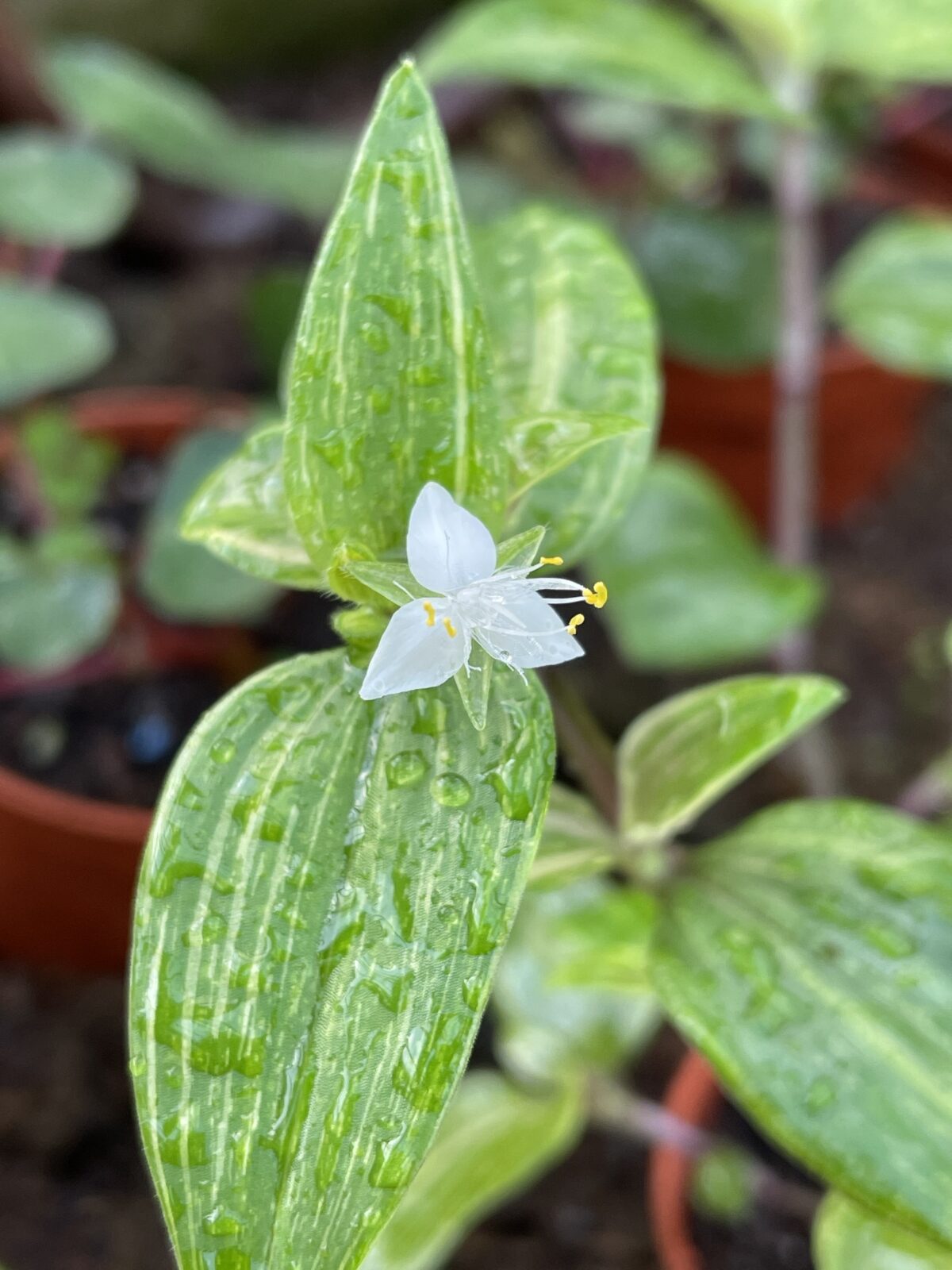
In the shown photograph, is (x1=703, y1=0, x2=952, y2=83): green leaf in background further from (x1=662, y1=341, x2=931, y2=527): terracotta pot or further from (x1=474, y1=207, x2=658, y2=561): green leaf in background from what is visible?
(x1=662, y1=341, x2=931, y2=527): terracotta pot

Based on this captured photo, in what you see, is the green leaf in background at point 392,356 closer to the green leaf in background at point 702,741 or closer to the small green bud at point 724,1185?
the green leaf in background at point 702,741

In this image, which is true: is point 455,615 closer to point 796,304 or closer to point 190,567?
point 190,567

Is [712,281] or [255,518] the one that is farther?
[712,281]

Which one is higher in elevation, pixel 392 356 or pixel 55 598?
pixel 392 356

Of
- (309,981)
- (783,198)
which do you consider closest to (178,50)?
(783,198)

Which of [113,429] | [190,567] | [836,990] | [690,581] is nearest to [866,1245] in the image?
Answer: [836,990]

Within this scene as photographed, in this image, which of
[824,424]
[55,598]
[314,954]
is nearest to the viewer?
[314,954]

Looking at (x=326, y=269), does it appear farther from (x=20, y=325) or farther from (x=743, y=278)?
(x=743, y=278)
